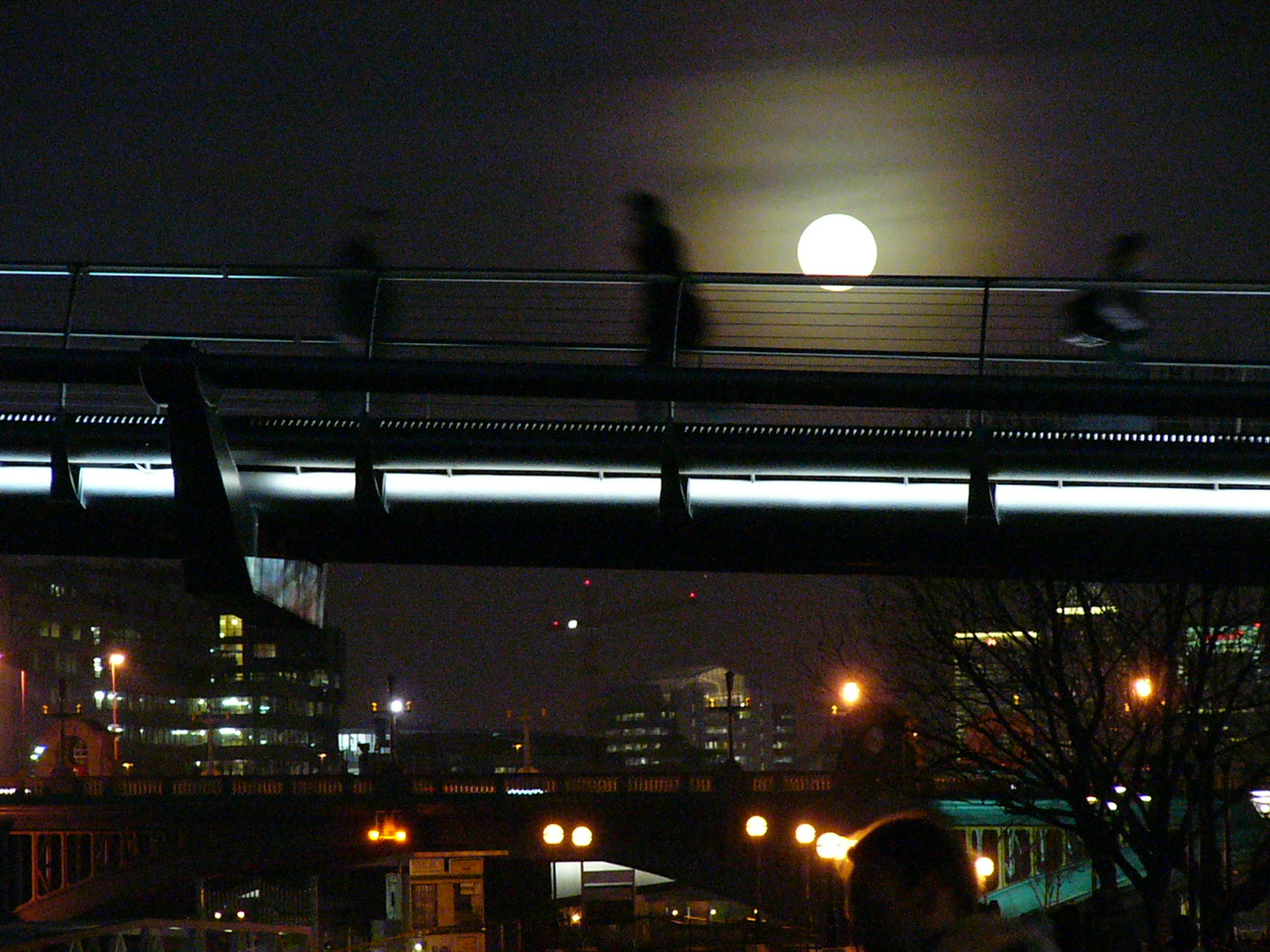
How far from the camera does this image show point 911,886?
442 centimetres

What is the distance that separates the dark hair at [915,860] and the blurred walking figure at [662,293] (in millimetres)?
8789

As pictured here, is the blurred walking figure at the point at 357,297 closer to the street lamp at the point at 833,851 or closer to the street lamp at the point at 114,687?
the street lamp at the point at 833,851

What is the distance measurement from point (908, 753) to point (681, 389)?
25.0 meters

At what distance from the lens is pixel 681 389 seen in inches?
515

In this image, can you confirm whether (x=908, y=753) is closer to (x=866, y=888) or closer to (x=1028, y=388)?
(x=1028, y=388)

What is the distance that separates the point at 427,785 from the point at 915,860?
183 ft

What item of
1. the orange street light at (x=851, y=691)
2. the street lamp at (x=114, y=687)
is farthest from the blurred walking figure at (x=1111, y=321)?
the street lamp at (x=114, y=687)

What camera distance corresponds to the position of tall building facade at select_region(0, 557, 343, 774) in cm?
13175

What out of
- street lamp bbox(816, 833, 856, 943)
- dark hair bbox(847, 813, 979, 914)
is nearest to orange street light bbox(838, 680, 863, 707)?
street lamp bbox(816, 833, 856, 943)

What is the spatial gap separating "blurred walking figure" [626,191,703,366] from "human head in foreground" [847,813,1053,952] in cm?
882

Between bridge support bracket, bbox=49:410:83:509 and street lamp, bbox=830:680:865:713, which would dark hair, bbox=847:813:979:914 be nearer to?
bridge support bracket, bbox=49:410:83:509

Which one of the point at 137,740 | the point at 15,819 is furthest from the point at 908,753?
the point at 137,740

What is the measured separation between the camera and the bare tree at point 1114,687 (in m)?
23.2

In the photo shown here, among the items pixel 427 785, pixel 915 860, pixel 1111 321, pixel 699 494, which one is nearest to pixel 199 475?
pixel 699 494
